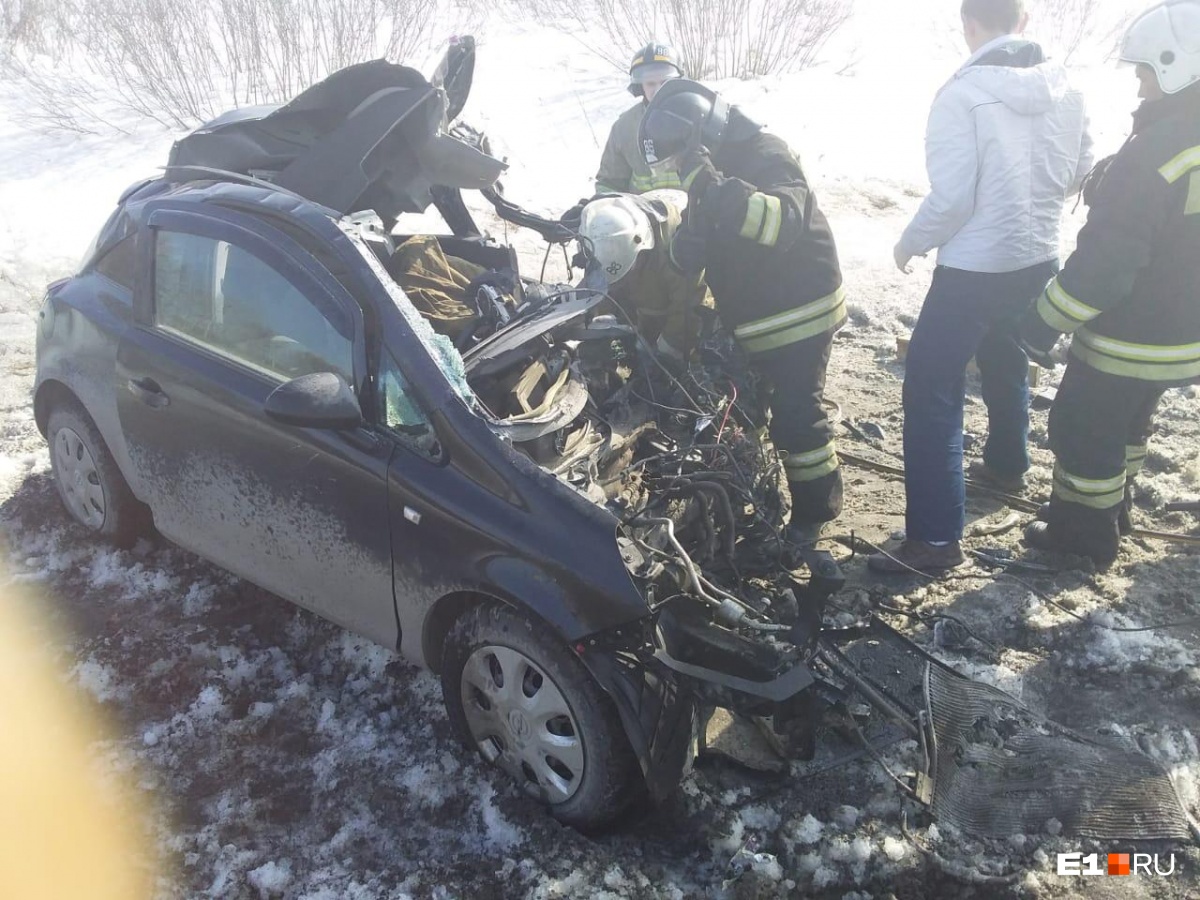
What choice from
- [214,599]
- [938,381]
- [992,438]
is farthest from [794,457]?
[214,599]

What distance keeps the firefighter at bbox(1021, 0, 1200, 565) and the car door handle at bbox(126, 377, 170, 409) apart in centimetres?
339

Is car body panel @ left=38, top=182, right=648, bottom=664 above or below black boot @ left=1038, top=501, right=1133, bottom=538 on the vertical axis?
above

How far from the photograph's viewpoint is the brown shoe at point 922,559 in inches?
160

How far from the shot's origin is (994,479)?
4762mm

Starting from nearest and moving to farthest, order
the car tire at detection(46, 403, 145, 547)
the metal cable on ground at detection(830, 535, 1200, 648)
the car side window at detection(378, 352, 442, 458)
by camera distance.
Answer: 1. the car side window at detection(378, 352, 442, 458)
2. the metal cable on ground at detection(830, 535, 1200, 648)
3. the car tire at detection(46, 403, 145, 547)

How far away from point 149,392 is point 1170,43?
391 cm

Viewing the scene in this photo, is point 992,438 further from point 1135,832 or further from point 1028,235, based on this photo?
point 1135,832

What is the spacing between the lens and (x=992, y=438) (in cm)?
470

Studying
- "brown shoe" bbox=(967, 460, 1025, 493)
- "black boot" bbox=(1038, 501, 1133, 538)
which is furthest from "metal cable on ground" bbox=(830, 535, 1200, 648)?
"brown shoe" bbox=(967, 460, 1025, 493)

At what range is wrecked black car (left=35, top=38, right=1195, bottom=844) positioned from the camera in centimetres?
260

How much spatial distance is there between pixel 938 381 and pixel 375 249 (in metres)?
2.38

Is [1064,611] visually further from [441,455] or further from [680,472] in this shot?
[441,455]

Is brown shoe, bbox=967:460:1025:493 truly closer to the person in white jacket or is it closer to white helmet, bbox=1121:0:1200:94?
the person in white jacket

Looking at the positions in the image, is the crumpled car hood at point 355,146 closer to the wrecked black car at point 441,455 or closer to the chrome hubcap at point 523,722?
the wrecked black car at point 441,455
